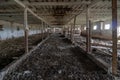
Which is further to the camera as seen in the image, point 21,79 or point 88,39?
point 88,39

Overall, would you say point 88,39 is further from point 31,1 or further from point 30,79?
point 30,79

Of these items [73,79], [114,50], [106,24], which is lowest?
[73,79]

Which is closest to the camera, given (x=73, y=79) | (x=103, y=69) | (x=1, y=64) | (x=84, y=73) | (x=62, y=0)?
(x=73, y=79)

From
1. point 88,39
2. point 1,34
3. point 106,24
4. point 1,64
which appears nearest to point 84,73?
point 88,39

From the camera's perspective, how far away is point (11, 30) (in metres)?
17.0

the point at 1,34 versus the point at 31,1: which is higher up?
the point at 31,1

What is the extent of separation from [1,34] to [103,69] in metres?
13.1

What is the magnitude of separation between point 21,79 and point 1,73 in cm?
56

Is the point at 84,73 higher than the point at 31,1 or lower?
lower

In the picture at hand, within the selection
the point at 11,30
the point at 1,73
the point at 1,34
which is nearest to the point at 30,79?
the point at 1,73

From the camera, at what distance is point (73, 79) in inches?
128

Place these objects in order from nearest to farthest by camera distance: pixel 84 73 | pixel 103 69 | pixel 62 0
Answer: pixel 84 73 < pixel 103 69 < pixel 62 0

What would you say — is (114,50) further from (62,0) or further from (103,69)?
(62,0)

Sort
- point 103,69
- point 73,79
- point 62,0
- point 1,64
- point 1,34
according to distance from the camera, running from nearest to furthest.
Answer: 1. point 73,79
2. point 103,69
3. point 1,64
4. point 62,0
5. point 1,34
